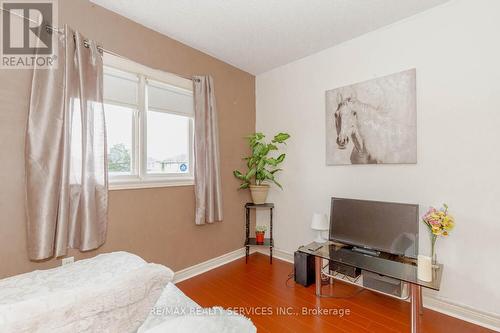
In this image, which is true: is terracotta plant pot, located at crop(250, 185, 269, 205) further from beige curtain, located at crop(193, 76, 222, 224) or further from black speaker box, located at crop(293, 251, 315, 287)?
black speaker box, located at crop(293, 251, 315, 287)

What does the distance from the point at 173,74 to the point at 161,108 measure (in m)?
0.39

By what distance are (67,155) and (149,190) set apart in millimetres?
769

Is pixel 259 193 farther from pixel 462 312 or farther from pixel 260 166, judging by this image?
pixel 462 312

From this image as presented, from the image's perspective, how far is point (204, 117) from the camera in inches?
108

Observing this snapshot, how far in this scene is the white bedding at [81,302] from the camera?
2.53 ft

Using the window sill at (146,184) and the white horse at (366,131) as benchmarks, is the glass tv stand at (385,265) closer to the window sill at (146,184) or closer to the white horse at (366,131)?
the white horse at (366,131)

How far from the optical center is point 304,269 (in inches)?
96.5

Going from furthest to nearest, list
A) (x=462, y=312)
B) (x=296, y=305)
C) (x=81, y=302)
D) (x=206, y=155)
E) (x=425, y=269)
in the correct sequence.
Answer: (x=206, y=155)
(x=296, y=305)
(x=462, y=312)
(x=425, y=269)
(x=81, y=302)

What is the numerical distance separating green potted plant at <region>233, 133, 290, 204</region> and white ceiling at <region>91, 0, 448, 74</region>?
108 cm

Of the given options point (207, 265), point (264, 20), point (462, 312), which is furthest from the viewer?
point (207, 265)

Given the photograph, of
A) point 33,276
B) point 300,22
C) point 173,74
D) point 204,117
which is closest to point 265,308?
point 33,276

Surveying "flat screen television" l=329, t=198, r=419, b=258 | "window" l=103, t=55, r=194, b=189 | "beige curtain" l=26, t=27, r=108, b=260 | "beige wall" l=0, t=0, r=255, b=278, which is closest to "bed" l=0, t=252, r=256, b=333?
"beige curtain" l=26, t=27, r=108, b=260

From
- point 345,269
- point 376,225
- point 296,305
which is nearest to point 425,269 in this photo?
point 376,225

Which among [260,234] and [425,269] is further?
[260,234]
